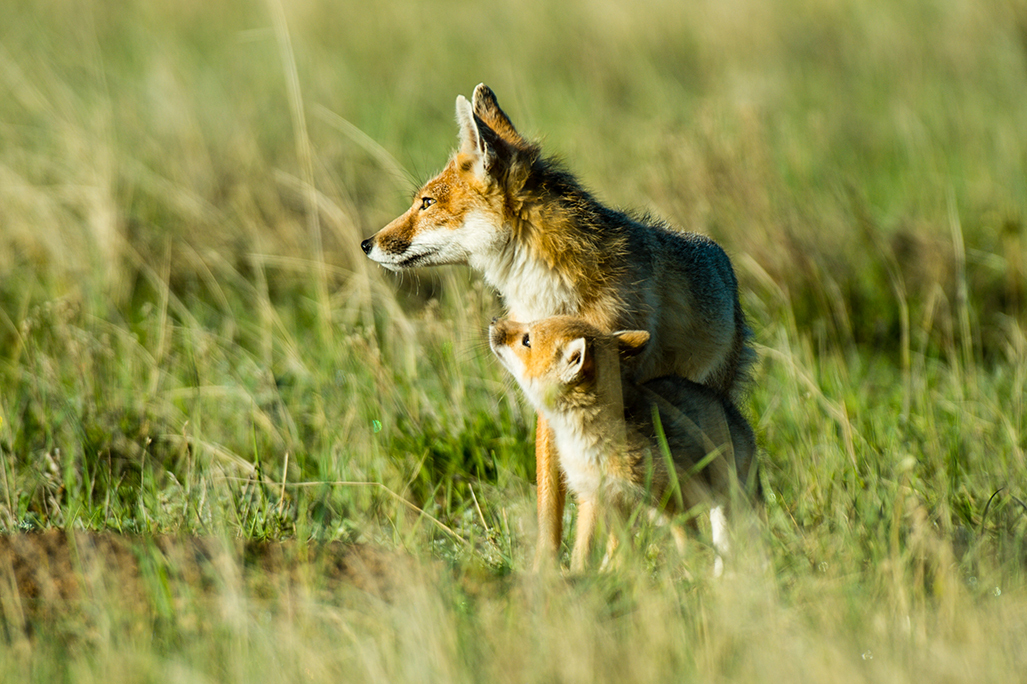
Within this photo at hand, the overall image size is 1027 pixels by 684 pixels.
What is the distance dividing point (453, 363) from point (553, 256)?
141 cm

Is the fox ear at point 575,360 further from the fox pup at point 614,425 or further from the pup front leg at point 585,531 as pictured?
the pup front leg at point 585,531

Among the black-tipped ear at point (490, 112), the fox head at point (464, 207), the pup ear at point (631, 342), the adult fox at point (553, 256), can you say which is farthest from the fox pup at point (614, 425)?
the black-tipped ear at point (490, 112)

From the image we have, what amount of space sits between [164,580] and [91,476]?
2.09 meters

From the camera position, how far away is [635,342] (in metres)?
3.81

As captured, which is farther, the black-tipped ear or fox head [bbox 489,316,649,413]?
the black-tipped ear

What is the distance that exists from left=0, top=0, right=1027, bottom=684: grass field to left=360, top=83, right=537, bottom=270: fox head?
751 millimetres

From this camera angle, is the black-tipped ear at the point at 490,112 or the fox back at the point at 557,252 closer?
the fox back at the point at 557,252

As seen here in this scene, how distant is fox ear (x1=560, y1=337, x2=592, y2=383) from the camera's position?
12.1 feet

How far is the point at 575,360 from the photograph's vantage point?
148 inches

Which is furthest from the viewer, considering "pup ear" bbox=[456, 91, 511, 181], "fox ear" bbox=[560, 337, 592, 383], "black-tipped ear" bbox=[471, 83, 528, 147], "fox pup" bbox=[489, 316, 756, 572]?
"black-tipped ear" bbox=[471, 83, 528, 147]

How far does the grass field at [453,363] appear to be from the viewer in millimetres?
2885

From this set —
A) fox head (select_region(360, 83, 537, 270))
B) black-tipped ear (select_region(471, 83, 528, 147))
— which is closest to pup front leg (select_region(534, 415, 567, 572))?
fox head (select_region(360, 83, 537, 270))

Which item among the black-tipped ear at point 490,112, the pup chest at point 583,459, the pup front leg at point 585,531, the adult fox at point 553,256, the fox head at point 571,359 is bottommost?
the pup front leg at point 585,531

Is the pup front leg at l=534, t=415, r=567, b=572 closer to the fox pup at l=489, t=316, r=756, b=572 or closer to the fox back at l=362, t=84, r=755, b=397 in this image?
the fox pup at l=489, t=316, r=756, b=572
